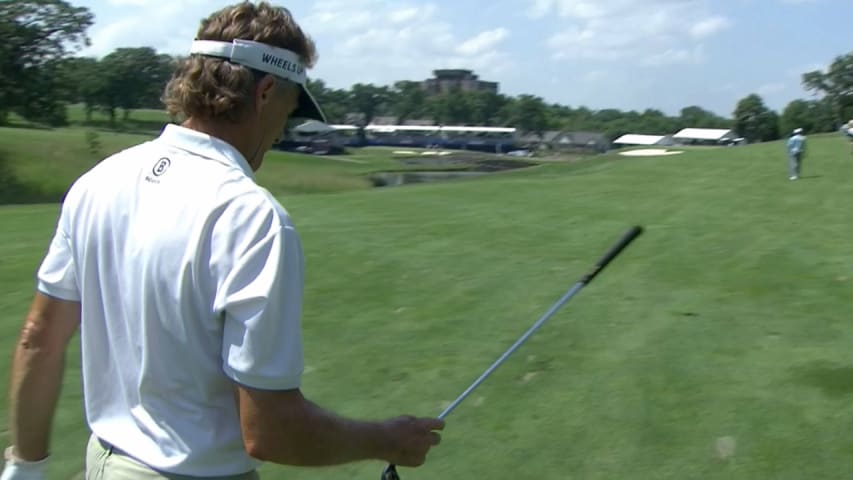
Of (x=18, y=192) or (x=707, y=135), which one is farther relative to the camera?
(x=707, y=135)

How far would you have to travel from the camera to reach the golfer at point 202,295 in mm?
2193

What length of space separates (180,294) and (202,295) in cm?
6

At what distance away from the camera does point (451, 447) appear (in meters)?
6.19

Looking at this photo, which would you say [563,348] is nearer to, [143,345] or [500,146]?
[143,345]

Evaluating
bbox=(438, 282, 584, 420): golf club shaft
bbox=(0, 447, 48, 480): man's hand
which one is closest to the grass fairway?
bbox=(438, 282, 584, 420): golf club shaft

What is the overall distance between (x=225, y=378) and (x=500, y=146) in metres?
97.3

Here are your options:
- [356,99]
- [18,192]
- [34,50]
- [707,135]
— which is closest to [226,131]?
[18,192]

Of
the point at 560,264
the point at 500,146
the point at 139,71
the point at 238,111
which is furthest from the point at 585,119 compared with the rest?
the point at 238,111

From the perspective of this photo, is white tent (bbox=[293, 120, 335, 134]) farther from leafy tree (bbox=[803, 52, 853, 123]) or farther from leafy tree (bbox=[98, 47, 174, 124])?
leafy tree (bbox=[803, 52, 853, 123])

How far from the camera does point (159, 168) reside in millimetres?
2412

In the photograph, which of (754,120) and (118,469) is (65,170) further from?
(754,120)

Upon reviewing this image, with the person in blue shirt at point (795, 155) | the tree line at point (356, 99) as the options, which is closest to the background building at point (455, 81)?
the tree line at point (356, 99)

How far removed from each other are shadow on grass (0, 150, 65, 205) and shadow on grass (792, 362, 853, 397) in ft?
128

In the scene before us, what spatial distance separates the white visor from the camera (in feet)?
7.95
